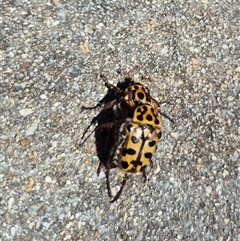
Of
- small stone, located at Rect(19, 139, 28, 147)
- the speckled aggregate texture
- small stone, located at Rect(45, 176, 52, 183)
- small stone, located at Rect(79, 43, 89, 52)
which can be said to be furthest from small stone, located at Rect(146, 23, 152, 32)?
small stone, located at Rect(45, 176, 52, 183)

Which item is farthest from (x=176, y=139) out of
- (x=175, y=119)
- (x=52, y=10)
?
(x=52, y=10)

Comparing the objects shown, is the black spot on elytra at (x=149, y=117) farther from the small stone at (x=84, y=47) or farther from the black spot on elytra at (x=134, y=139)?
the small stone at (x=84, y=47)

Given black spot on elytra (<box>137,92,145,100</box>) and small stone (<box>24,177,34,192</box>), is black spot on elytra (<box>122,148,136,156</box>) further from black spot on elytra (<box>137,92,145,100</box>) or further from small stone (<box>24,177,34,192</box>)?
small stone (<box>24,177,34,192</box>)

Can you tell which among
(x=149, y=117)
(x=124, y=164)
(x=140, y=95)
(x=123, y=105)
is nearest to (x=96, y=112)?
(x=123, y=105)

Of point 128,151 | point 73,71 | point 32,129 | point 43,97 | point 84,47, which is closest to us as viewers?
point 128,151

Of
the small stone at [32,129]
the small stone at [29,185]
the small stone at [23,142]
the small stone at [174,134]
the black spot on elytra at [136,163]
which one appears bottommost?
the small stone at [29,185]

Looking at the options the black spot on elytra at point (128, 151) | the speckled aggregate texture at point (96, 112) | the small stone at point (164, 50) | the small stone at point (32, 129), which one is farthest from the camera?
the small stone at point (164, 50)

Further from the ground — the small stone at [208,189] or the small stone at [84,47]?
the small stone at [84,47]

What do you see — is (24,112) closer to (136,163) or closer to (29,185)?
(29,185)

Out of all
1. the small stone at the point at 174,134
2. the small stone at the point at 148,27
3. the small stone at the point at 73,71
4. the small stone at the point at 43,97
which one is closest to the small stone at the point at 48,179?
the small stone at the point at 43,97
